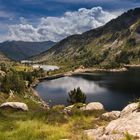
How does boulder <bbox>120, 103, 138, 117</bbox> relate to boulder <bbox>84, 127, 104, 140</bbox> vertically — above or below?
above

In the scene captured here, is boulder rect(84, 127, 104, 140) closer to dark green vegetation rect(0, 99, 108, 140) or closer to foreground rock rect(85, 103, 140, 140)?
foreground rock rect(85, 103, 140, 140)

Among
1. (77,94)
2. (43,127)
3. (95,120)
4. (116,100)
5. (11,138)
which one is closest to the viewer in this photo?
(11,138)

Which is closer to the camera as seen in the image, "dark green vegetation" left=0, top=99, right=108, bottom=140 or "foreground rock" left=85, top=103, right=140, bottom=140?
"foreground rock" left=85, top=103, right=140, bottom=140

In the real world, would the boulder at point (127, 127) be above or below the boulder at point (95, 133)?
above

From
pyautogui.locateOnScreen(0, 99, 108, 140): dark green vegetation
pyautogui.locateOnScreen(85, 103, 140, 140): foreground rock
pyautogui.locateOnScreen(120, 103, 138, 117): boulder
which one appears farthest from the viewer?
pyautogui.locateOnScreen(120, 103, 138, 117): boulder

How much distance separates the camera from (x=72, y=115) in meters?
30.7

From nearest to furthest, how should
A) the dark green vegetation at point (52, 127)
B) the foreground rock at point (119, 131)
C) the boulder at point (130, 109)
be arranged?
the foreground rock at point (119, 131)
the dark green vegetation at point (52, 127)
the boulder at point (130, 109)

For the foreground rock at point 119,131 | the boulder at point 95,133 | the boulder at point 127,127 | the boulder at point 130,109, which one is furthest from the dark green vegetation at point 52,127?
the boulder at point 130,109

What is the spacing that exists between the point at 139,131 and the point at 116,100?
182 m

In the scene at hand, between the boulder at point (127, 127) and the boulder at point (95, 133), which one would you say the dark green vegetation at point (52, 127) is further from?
the boulder at point (127, 127)

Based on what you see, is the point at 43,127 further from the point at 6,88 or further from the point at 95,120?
the point at 6,88

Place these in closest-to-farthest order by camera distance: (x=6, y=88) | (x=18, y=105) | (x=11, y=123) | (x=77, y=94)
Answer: (x=11, y=123), (x=18, y=105), (x=77, y=94), (x=6, y=88)

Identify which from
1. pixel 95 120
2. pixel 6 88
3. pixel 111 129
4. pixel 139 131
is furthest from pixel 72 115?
pixel 6 88

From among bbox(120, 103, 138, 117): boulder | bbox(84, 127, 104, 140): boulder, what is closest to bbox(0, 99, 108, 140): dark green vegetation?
bbox(84, 127, 104, 140): boulder
